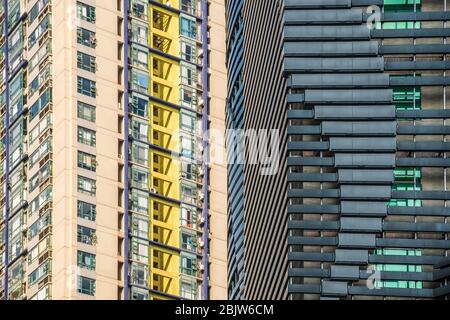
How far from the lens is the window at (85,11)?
610ft

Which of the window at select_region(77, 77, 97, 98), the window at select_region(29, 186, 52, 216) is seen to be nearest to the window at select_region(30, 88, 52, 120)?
the window at select_region(77, 77, 97, 98)

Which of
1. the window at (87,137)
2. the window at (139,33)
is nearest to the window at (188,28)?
the window at (139,33)

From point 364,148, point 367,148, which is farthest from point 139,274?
point 367,148

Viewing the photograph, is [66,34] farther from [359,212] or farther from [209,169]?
[359,212]

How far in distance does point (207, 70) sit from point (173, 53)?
162 inches

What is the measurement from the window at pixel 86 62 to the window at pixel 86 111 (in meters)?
3.75

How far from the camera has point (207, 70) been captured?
196750 mm

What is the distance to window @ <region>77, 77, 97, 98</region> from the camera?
18600cm

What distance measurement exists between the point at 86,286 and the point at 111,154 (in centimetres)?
1490

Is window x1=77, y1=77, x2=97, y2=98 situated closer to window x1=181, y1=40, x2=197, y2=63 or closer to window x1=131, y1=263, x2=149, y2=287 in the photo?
window x1=181, y1=40, x2=197, y2=63

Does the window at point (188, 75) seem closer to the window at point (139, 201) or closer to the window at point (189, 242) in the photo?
the window at point (139, 201)

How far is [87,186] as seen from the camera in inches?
7160
